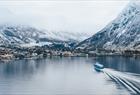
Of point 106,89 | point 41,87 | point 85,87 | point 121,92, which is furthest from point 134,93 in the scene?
point 41,87

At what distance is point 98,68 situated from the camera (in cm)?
16325

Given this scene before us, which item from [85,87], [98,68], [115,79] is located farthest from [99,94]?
[98,68]

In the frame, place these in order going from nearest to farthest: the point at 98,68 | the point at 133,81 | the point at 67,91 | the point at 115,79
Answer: the point at 67,91
the point at 133,81
the point at 115,79
the point at 98,68

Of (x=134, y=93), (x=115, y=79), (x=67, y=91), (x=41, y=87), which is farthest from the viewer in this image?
(x=115, y=79)

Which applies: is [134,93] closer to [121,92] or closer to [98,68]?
[121,92]

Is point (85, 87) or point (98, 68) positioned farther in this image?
point (98, 68)

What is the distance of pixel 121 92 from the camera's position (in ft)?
301

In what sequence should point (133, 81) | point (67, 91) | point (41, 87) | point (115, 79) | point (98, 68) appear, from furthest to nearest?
point (98, 68) < point (115, 79) < point (133, 81) < point (41, 87) < point (67, 91)

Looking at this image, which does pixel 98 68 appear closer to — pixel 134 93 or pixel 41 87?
pixel 41 87

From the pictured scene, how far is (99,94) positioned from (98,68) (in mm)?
73395

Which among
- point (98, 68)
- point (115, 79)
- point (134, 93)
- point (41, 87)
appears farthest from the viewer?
point (98, 68)

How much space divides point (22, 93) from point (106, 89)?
58.9ft

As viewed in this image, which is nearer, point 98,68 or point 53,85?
point 53,85

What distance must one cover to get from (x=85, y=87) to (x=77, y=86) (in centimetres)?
223
